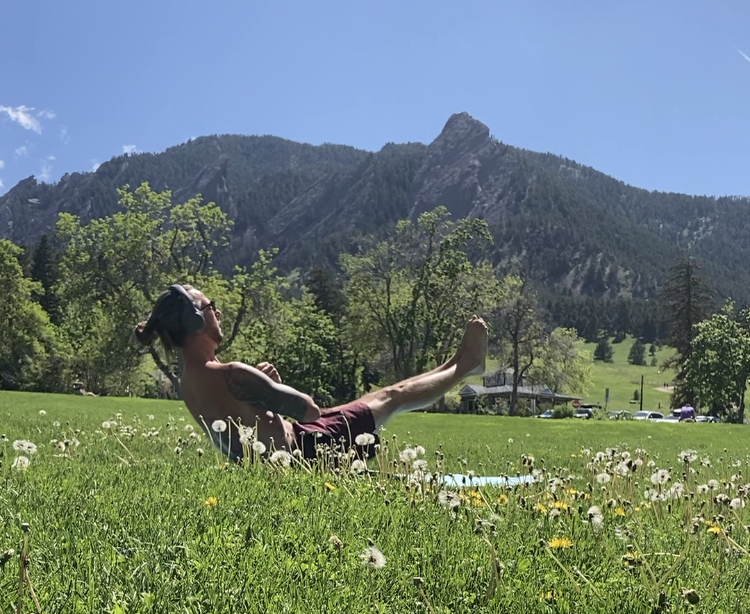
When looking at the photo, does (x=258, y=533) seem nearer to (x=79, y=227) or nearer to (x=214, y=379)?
(x=214, y=379)

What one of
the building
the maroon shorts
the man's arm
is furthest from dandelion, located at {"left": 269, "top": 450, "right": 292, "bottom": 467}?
the building

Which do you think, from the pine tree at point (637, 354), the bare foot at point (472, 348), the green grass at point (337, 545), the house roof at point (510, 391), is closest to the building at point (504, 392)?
the house roof at point (510, 391)

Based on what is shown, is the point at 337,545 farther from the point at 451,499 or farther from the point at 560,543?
the point at 560,543

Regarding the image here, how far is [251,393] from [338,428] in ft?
2.90

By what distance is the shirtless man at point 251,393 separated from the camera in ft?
18.2

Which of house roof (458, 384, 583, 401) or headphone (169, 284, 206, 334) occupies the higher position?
headphone (169, 284, 206, 334)

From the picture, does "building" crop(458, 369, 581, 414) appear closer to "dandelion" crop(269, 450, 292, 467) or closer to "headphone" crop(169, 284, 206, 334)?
"headphone" crop(169, 284, 206, 334)

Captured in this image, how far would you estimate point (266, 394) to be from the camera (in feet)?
18.0

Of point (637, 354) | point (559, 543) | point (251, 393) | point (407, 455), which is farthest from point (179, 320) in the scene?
point (637, 354)

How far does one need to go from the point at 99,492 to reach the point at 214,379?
7.00 ft

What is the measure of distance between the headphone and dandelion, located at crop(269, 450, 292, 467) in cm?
178

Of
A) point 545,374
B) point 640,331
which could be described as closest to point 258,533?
point 545,374

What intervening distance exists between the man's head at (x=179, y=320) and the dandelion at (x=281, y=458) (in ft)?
5.91

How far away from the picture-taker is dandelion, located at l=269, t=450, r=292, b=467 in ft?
14.3
